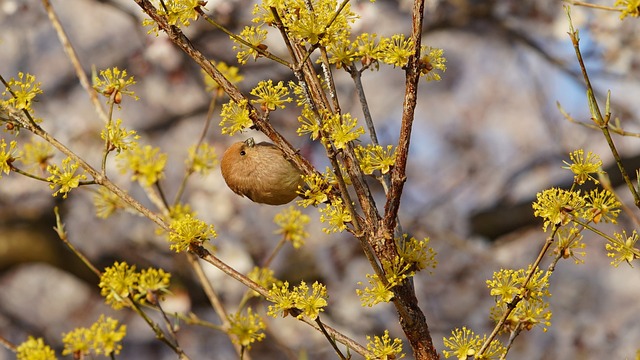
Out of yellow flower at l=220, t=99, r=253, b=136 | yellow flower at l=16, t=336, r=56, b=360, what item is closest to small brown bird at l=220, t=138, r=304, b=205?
yellow flower at l=220, t=99, r=253, b=136

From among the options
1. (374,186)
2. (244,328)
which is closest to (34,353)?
(244,328)

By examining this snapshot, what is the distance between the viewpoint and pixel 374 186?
1.25 metres

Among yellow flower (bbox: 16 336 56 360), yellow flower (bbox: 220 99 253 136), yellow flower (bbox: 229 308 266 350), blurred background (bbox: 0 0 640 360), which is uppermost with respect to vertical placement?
blurred background (bbox: 0 0 640 360)

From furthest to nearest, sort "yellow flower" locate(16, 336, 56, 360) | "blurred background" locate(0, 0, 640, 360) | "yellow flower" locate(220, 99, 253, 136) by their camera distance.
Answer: "blurred background" locate(0, 0, 640, 360) < "yellow flower" locate(16, 336, 56, 360) < "yellow flower" locate(220, 99, 253, 136)

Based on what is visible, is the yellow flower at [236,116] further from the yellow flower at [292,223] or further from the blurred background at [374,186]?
the blurred background at [374,186]

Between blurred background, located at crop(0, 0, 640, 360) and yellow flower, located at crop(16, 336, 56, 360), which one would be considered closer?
yellow flower, located at crop(16, 336, 56, 360)

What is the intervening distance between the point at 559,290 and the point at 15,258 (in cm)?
96

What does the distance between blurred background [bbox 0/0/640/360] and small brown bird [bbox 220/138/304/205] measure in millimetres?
660

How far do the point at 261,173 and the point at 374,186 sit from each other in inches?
28.5

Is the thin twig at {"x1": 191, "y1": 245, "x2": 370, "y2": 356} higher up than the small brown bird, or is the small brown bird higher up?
the small brown bird

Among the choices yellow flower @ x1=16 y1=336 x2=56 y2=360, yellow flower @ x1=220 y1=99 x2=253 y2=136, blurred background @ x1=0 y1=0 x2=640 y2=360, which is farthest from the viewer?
blurred background @ x1=0 y1=0 x2=640 y2=360

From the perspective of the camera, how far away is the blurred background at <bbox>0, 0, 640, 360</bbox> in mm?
1262

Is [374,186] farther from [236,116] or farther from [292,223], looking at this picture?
[236,116]

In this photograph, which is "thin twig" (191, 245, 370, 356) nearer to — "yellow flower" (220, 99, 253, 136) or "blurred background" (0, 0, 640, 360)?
"yellow flower" (220, 99, 253, 136)
